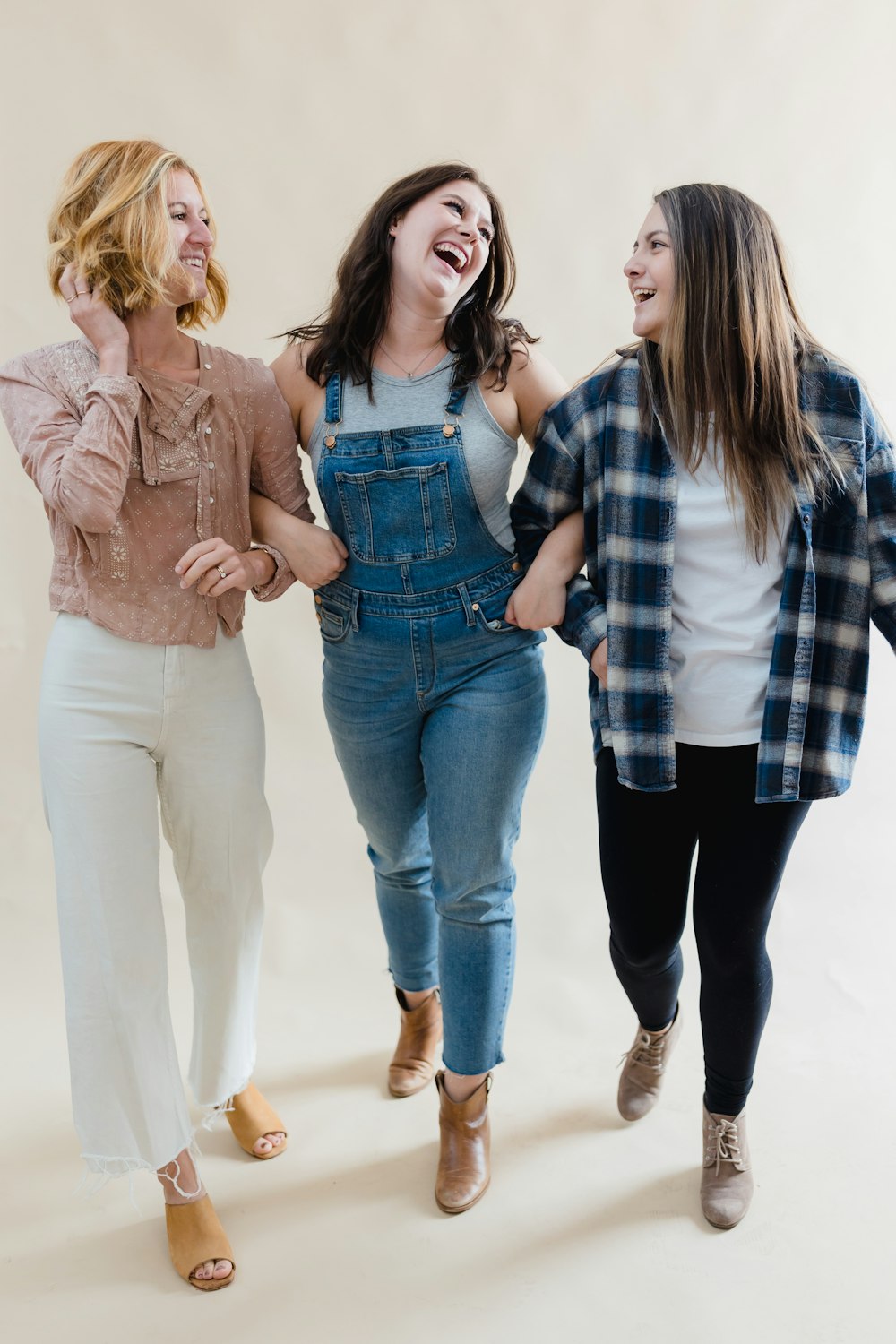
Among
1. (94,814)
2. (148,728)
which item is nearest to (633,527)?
(148,728)

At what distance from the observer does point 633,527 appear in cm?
179

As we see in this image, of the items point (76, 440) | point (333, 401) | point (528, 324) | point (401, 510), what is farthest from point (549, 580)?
point (528, 324)

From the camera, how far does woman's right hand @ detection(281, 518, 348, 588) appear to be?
1921 millimetres

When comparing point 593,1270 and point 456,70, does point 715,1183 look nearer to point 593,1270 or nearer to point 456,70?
point 593,1270

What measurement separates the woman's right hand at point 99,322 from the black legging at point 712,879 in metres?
1.01

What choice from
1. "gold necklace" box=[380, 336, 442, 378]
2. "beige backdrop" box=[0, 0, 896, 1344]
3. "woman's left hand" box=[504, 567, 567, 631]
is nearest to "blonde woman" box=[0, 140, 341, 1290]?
"gold necklace" box=[380, 336, 442, 378]

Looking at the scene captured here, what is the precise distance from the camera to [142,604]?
5.85ft

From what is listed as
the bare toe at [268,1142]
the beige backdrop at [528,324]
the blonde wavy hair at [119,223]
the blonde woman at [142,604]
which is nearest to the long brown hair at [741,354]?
the blonde woman at [142,604]

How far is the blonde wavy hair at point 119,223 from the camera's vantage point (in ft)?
5.42

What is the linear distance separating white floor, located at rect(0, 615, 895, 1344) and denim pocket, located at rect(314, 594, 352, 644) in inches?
38.0

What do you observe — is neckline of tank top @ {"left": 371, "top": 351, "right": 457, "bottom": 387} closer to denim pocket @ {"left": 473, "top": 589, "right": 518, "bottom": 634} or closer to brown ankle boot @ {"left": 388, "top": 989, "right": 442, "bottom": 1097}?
denim pocket @ {"left": 473, "top": 589, "right": 518, "bottom": 634}

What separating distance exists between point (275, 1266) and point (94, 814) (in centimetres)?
84

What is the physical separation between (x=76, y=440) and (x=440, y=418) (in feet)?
1.93

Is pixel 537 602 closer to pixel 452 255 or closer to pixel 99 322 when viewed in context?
pixel 452 255
